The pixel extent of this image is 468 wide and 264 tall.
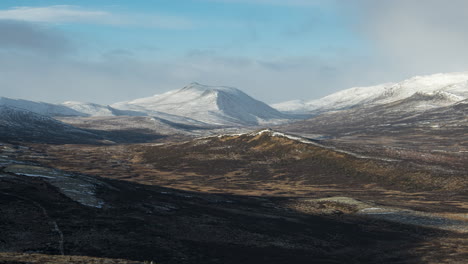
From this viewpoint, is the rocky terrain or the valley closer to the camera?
the rocky terrain

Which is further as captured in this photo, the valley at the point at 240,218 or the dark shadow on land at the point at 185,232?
the valley at the point at 240,218

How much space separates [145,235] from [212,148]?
418ft

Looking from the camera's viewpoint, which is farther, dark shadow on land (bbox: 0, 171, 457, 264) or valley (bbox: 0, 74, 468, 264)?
valley (bbox: 0, 74, 468, 264)

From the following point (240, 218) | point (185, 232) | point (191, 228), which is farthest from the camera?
point (240, 218)

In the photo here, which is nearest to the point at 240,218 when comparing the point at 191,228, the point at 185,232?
the point at 191,228

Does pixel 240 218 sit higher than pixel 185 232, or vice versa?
pixel 240 218

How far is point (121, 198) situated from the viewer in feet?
217

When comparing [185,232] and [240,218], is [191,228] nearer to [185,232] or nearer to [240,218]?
[185,232]

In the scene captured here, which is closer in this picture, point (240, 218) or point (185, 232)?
point (185, 232)

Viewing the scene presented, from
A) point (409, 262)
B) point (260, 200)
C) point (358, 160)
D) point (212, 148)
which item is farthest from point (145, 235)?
point (212, 148)

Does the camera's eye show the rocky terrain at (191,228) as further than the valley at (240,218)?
No

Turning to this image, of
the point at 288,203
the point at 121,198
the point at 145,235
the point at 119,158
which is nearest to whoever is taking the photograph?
the point at 145,235

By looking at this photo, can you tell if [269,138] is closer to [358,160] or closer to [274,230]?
[358,160]

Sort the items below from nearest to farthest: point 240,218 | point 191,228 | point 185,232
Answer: point 185,232
point 191,228
point 240,218
